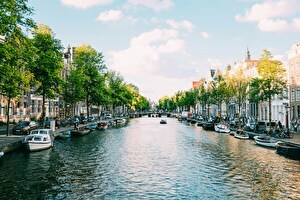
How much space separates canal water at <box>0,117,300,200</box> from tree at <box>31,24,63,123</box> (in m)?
14.1

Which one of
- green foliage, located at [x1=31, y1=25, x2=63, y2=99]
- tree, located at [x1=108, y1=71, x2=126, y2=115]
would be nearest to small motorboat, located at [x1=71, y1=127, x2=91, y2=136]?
green foliage, located at [x1=31, y1=25, x2=63, y2=99]

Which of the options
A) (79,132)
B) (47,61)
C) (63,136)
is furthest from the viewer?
(79,132)

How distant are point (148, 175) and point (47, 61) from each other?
29.3m

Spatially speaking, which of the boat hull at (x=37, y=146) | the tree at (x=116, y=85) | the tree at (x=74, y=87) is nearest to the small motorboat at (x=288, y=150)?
the boat hull at (x=37, y=146)

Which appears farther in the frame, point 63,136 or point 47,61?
point 63,136

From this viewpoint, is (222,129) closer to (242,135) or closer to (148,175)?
(242,135)

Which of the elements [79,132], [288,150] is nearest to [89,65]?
[79,132]

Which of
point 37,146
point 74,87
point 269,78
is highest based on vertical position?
point 269,78

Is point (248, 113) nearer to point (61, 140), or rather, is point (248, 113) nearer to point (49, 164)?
point (61, 140)

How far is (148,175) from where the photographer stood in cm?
2708

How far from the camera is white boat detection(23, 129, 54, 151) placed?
36938 mm

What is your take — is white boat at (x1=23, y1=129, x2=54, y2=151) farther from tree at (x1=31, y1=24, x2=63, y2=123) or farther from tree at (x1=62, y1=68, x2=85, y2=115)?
tree at (x1=62, y1=68, x2=85, y2=115)

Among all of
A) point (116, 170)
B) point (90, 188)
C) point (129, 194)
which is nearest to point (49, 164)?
point (116, 170)

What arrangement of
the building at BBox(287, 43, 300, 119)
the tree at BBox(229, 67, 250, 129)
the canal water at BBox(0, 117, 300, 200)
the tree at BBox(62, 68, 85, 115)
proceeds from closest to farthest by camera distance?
the canal water at BBox(0, 117, 300, 200)
the building at BBox(287, 43, 300, 119)
the tree at BBox(62, 68, 85, 115)
the tree at BBox(229, 67, 250, 129)
